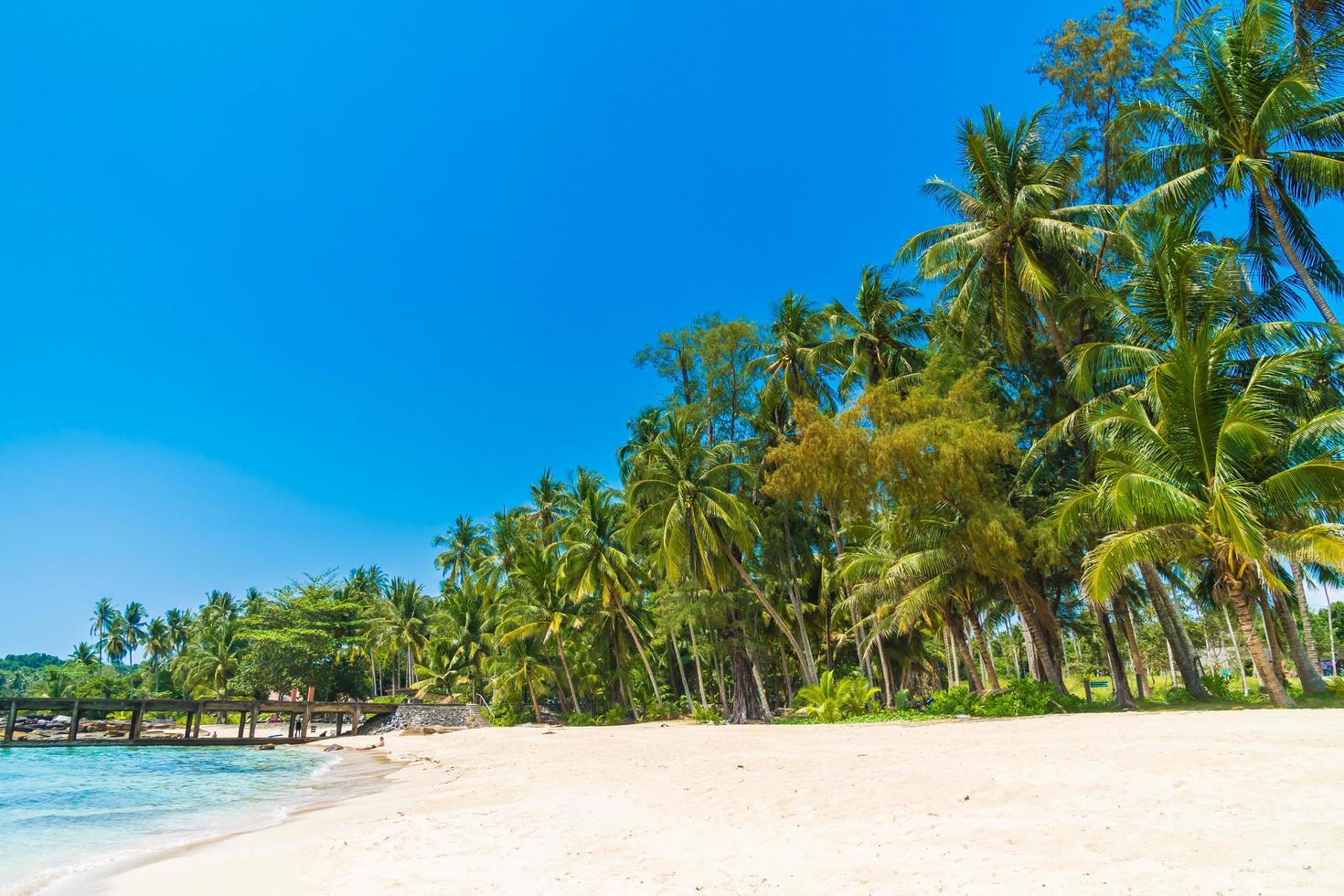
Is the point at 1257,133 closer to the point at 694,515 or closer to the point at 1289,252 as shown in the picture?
the point at 1289,252

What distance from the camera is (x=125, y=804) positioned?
47.4 feet

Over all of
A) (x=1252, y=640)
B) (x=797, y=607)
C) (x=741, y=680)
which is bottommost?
(x=741, y=680)

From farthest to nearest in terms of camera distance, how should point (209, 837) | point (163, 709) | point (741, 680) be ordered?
1. point (163, 709)
2. point (741, 680)
3. point (209, 837)

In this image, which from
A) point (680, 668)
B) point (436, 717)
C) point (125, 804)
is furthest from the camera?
point (436, 717)

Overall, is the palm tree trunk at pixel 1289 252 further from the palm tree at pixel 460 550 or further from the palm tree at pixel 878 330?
the palm tree at pixel 460 550

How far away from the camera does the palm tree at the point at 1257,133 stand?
1367 centimetres

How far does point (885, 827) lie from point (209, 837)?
9.30 metres

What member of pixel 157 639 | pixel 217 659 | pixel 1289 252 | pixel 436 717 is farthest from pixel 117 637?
pixel 1289 252

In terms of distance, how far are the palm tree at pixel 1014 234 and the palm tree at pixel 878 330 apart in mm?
4032

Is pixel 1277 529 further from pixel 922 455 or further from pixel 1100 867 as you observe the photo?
pixel 1100 867

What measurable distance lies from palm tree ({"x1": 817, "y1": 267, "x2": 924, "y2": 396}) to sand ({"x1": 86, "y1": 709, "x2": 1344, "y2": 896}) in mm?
14908

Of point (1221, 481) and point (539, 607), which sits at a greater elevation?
point (1221, 481)

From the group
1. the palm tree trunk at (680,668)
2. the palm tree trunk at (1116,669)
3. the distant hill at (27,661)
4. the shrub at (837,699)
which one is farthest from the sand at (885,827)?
the distant hill at (27,661)

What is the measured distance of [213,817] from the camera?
38.7 feet
